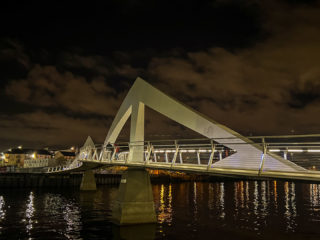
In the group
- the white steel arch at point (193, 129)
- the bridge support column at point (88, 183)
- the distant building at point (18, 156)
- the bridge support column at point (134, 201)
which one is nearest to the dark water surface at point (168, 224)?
the bridge support column at point (134, 201)

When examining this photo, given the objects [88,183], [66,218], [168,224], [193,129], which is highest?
[193,129]

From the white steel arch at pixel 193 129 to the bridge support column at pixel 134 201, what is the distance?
51.9 inches

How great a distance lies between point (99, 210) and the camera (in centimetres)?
2950

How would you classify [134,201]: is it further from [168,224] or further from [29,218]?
[29,218]

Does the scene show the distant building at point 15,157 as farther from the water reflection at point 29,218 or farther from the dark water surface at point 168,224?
the water reflection at point 29,218

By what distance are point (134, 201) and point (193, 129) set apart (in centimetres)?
636

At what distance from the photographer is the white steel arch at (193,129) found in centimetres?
1320

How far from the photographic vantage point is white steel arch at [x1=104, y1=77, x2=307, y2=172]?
1320 centimetres

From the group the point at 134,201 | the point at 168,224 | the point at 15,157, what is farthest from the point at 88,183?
the point at 15,157

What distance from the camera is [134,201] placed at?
70.7 ft

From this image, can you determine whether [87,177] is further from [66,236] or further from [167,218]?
[66,236]

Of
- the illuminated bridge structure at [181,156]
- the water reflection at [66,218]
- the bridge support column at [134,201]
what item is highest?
the illuminated bridge structure at [181,156]

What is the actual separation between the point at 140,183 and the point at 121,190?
4.61ft

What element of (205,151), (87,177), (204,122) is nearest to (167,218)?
(204,122)
